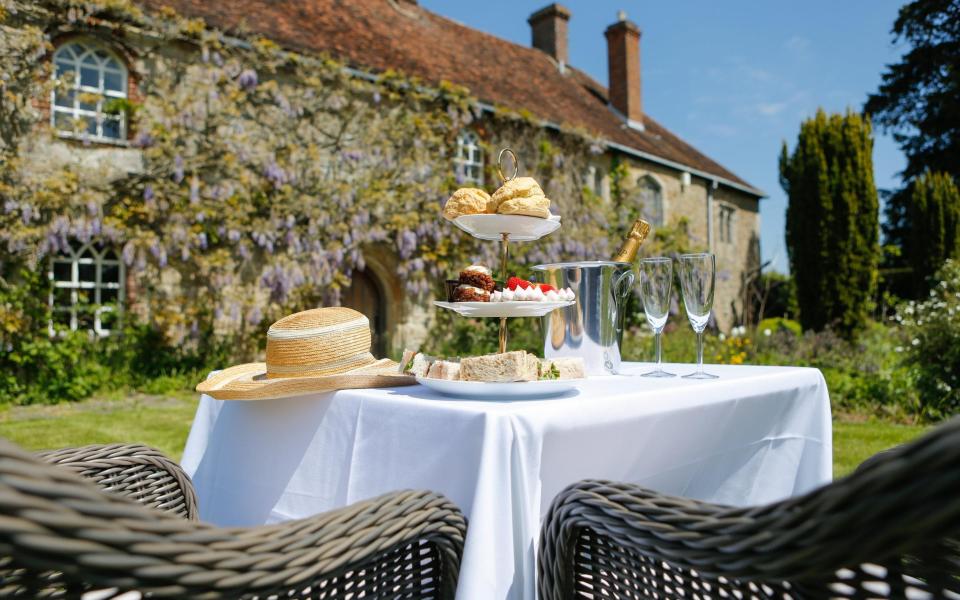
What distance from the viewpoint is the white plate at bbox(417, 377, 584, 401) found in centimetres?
143

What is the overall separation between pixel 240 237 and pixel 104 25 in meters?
3.08

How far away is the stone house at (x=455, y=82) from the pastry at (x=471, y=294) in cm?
754

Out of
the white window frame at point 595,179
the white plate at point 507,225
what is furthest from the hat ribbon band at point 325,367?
the white window frame at point 595,179

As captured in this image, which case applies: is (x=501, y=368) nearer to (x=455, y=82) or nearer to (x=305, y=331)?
(x=305, y=331)

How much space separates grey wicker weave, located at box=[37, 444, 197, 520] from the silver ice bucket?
41.6 inches

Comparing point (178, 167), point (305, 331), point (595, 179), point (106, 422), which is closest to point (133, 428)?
point (106, 422)

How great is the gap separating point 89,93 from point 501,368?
855 cm

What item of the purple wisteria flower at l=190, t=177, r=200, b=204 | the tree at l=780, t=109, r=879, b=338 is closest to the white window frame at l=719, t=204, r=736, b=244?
the tree at l=780, t=109, r=879, b=338

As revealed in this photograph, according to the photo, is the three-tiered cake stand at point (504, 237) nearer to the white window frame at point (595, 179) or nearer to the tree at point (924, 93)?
the white window frame at point (595, 179)

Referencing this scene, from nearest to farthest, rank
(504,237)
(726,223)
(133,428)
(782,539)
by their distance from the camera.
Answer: (782,539), (504,237), (133,428), (726,223)

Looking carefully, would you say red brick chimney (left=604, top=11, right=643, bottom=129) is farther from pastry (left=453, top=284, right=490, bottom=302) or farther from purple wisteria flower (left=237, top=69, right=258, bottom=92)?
pastry (left=453, top=284, right=490, bottom=302)

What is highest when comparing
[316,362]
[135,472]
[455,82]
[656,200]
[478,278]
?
[455,82]

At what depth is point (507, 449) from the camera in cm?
115

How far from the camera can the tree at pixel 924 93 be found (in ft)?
63.3
